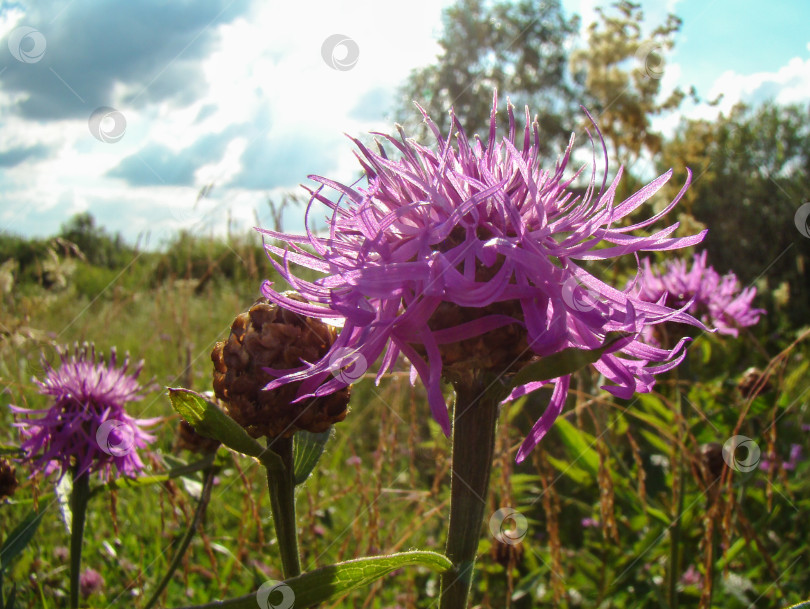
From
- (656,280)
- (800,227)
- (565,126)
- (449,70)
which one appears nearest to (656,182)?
(800,227)

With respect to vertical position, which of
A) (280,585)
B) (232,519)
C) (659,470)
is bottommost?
(659,470)

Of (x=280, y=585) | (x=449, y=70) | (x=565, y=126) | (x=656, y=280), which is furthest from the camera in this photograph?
(x=565, y=126)

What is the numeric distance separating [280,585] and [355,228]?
49cm

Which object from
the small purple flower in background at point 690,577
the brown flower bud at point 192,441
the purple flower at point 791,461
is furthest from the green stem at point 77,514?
the purple flower at point 791,461

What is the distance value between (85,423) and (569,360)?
1.28 meters

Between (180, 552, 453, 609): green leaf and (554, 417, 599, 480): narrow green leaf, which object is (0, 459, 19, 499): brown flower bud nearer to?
(180, 552, 453, 609): green leaf

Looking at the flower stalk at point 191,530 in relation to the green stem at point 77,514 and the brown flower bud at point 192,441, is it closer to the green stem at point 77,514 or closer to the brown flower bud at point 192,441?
the green stem at point 77,514

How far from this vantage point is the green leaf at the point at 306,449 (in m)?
0.97

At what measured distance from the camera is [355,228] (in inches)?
35.1

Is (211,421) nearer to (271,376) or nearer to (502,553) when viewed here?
(271,376)

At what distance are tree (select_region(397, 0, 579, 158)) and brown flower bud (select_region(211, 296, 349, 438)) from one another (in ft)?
53.7

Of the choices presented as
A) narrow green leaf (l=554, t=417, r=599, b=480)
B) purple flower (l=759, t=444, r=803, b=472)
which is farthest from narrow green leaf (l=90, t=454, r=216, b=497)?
purple flower (l=759, t=444, r=803, b=472)

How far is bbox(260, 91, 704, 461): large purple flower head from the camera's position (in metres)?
0.73

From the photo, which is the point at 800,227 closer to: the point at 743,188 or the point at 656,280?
the point at 656,280
